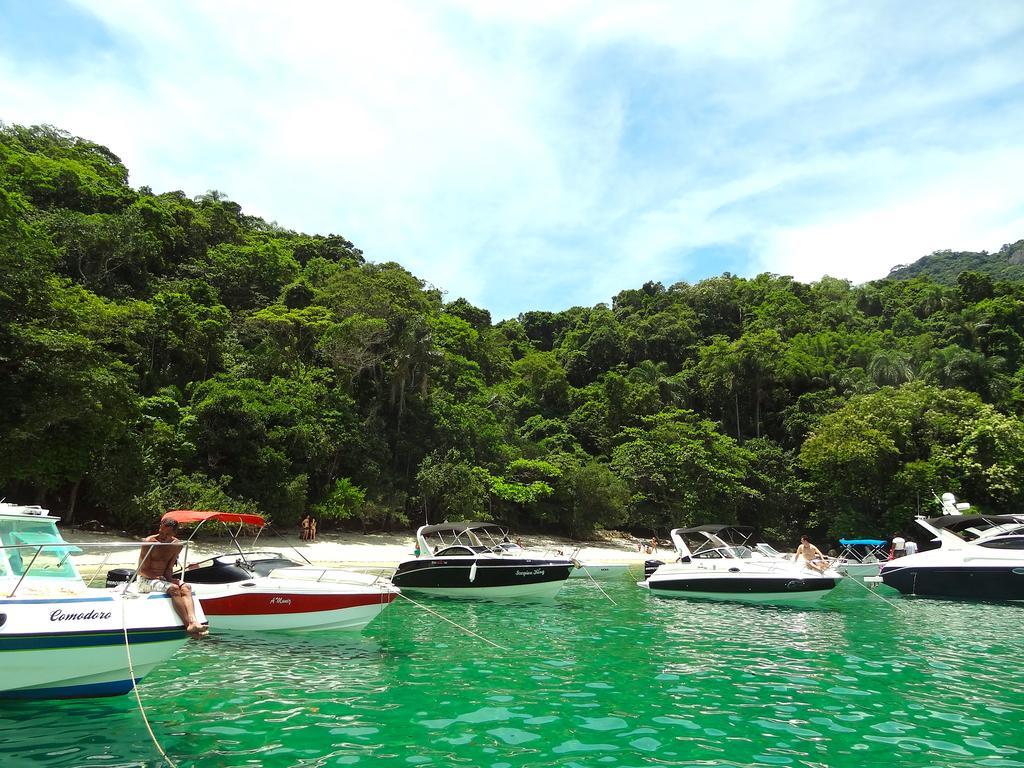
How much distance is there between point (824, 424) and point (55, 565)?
45.7 metres

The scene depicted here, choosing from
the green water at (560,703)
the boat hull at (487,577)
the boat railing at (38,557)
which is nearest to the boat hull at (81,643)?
the green water at (560,703)

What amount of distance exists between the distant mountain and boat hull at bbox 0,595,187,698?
154162 mm

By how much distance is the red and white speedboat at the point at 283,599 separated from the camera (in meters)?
12.4

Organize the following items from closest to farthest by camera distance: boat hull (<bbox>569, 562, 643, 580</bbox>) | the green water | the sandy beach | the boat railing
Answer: the green water
the boat railing
the sandy beach
boat hull (<bbox>569, 562, 643, 580</bbox>)

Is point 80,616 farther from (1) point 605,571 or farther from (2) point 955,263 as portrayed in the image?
(2) point 955,263

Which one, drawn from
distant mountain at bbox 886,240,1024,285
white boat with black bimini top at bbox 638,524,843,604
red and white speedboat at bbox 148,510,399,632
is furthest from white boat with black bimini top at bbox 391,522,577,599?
distant mountain at bbox 886,240,1024,285

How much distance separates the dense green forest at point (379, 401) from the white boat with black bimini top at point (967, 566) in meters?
18.6

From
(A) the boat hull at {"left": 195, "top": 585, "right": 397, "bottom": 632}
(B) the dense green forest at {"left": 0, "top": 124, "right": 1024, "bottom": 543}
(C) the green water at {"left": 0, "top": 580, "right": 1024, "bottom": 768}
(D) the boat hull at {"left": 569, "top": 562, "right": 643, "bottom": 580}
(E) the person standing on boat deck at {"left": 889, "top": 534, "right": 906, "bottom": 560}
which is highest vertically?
(B) the dense green forest at {"left": 0, "top": 124, "right": 1024, "bottom": 543}

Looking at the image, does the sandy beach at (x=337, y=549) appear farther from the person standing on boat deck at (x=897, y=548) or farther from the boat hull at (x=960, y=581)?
the person standing on boat deck at (x=897, y=548)

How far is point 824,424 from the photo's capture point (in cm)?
4375

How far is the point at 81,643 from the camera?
24.8ft

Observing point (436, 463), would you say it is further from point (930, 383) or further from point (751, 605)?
point (930, 383)

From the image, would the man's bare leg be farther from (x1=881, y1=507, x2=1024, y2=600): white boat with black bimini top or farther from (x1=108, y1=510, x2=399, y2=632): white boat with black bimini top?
(x1=881, y1=507, x2=1024, y2=600): white boat with black bimini top

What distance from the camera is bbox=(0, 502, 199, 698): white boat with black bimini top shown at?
24.1 ft
